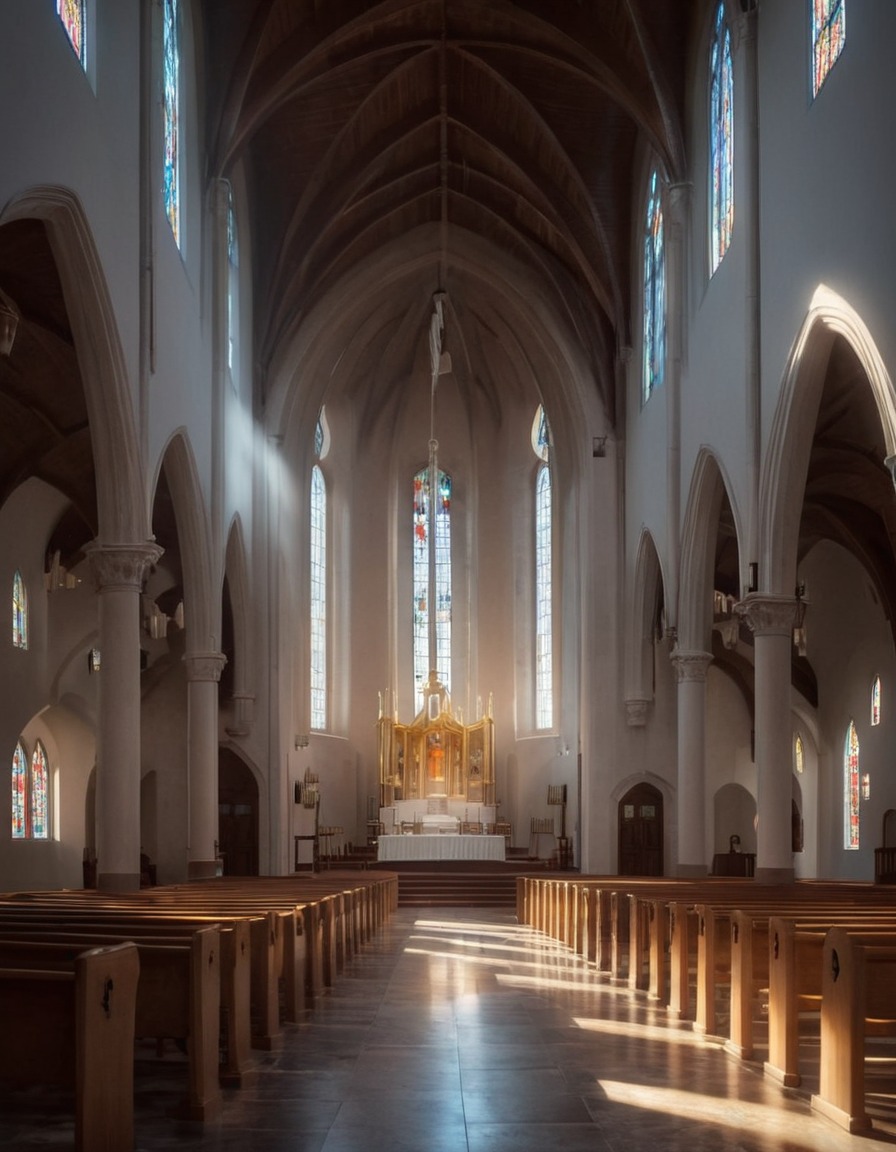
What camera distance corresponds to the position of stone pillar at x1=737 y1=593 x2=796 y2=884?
18.6 metres

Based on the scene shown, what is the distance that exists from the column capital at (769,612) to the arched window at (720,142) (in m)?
5.56

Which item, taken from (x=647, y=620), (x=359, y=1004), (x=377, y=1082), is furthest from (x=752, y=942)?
(x=647, y=620)

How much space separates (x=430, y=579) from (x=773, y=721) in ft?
72.5

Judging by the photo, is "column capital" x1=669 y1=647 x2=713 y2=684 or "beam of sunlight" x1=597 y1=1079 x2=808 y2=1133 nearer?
"beam of sunlight" x1=597 y1=1079 x2=808 y2=1133

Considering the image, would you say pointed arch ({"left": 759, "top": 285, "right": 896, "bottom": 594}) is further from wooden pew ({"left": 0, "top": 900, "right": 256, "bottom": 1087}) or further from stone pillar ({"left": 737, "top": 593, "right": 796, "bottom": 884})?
wooden pew ({"left": 0, "top": 900, "right": 256, "bottom": 1087})

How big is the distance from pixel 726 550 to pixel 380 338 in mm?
12416

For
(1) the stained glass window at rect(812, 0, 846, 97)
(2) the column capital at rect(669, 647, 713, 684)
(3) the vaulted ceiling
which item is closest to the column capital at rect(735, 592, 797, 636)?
(2) the column capital at rect(669, 647, 713, 684)

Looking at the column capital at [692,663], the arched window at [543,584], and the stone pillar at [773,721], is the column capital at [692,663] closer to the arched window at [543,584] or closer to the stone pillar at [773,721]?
the stone pillar at [773,721]

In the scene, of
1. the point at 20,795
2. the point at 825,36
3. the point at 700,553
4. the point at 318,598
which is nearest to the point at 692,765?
the point at 700,553

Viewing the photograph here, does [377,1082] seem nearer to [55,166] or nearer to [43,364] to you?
[55,166]

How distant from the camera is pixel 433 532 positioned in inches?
1581

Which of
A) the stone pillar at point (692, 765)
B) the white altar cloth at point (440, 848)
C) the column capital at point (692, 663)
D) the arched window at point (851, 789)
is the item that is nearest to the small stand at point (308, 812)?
the white altar cloth at point (440, 848)

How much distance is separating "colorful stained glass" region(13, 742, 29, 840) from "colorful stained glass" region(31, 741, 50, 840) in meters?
0.39

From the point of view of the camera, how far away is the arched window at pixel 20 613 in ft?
84.1
